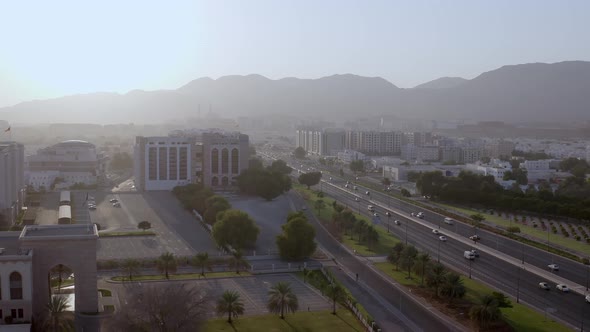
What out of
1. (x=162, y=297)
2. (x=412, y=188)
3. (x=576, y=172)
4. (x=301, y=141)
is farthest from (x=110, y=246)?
(x=301, y=141)

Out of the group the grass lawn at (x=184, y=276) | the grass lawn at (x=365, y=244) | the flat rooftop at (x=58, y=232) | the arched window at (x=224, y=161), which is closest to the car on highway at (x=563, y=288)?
the grass lawn at (x=365, y=244)

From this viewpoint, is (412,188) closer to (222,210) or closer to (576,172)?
(576,172)

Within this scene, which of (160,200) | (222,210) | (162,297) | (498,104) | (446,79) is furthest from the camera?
(446,79)

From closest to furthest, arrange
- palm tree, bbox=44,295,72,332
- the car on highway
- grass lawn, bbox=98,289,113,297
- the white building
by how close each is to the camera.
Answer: palm tree, bbox=44,295,72,332
grass lawn, bbox=98,289,113,297
the car on highway
the white building

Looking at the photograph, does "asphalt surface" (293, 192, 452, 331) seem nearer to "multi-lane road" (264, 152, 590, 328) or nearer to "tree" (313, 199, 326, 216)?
"multi-lane road" (264, 152, 590, 328)

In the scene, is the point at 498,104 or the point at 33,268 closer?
the point at 33,268

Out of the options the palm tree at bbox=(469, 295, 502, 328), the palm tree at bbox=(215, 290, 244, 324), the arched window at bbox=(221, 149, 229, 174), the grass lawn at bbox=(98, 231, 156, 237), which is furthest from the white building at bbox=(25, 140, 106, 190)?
the palm tree at bbox=(469, 295, 502, 328)
